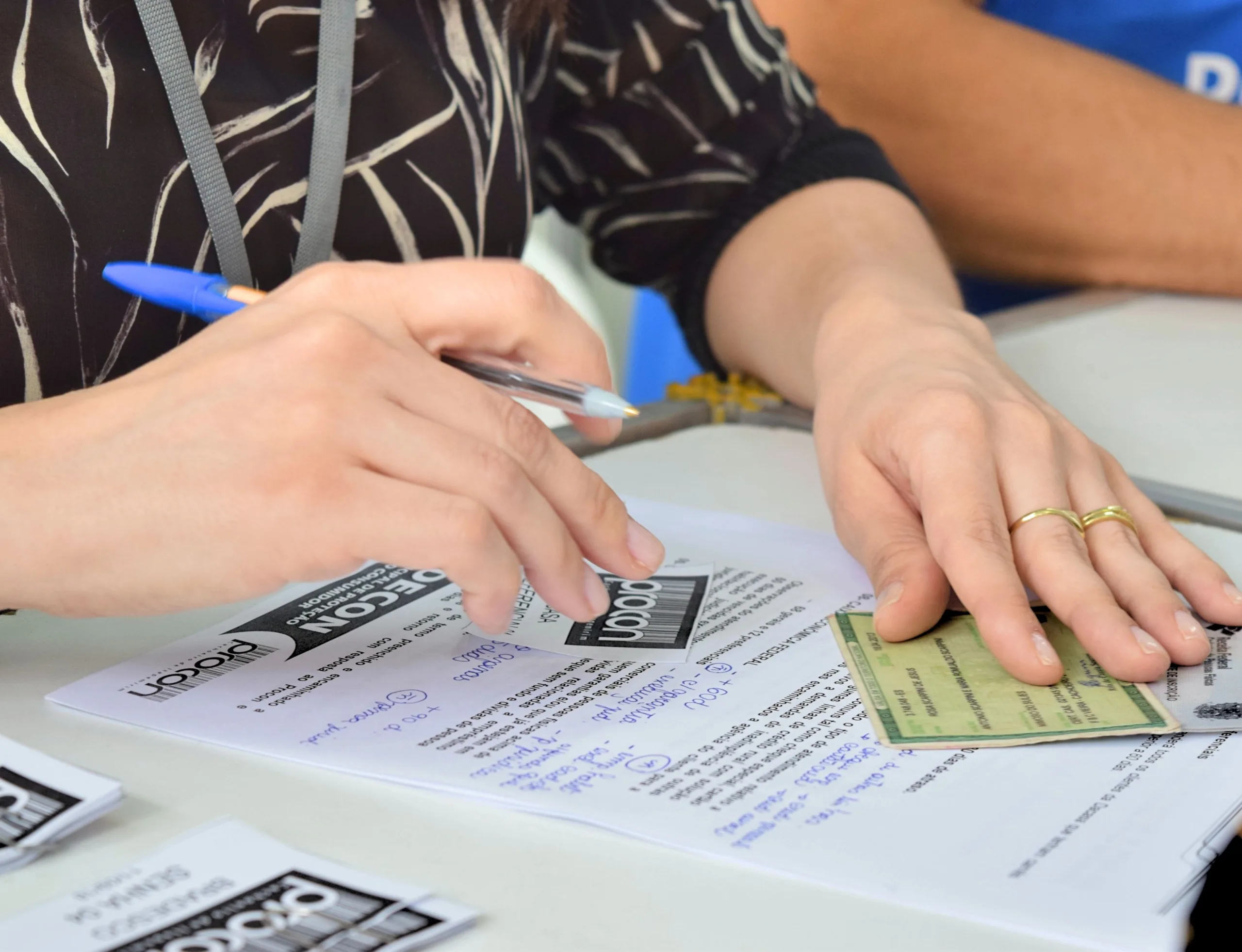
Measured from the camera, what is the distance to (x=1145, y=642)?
50 cm

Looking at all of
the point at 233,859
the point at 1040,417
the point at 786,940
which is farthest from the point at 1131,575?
the point at 233,859

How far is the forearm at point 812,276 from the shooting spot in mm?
803

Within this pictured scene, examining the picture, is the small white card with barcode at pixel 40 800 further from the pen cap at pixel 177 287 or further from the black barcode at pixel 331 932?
the pen cap at pixel 177 287

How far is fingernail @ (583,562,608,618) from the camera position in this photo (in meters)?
0.49

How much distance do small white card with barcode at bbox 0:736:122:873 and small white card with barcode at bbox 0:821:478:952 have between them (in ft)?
0.09

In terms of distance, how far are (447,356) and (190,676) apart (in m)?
0.17

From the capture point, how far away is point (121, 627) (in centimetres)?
55

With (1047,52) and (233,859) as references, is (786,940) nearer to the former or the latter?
(233,859)

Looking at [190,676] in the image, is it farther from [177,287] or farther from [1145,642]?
[1145,642]

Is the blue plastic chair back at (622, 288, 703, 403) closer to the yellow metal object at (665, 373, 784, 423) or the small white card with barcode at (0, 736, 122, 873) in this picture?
the yellow metal object at (665, 373, 784, 423)

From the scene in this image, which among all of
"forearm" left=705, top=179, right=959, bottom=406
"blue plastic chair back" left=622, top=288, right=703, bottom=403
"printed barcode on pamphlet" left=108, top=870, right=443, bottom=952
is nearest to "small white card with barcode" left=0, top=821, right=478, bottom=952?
"printed barcode on pamphlet" left=108, top=870, right=443, bottom=952

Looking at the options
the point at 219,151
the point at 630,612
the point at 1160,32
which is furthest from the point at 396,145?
the point at 1160,32

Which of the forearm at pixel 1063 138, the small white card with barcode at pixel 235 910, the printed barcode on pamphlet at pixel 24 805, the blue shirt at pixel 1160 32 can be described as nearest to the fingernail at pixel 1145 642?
the small white card with barcode at pixel 235 910

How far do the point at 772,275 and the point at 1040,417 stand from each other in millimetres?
359
